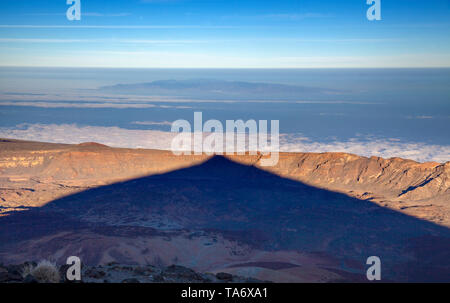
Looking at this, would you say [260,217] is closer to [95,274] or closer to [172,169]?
[172,169]

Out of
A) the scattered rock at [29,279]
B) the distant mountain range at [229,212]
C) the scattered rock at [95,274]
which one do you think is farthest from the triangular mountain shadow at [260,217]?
the scattered rock at [29,279]

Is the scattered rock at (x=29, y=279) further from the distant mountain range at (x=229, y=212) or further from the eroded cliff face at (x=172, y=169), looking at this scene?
the eroded cliff face at (x=172, y=169)

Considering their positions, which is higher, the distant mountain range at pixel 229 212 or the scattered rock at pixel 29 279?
the scattered rock at pixel 29 279

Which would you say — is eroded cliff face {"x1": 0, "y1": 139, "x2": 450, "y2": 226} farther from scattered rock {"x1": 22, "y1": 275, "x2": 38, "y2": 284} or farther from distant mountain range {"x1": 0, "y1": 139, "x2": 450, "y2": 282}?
scattered rock {"x1": 22, "y1": 275, "x2": 38, "y2": 284}

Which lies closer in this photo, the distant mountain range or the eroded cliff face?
the distant mountain range

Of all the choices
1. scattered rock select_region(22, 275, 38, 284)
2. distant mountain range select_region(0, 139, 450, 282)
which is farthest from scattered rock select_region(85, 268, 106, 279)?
distant mountain range select_region(0, 139, 450, 282)

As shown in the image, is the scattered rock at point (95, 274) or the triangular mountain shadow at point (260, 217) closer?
the scattered rock at point (95, 274)
